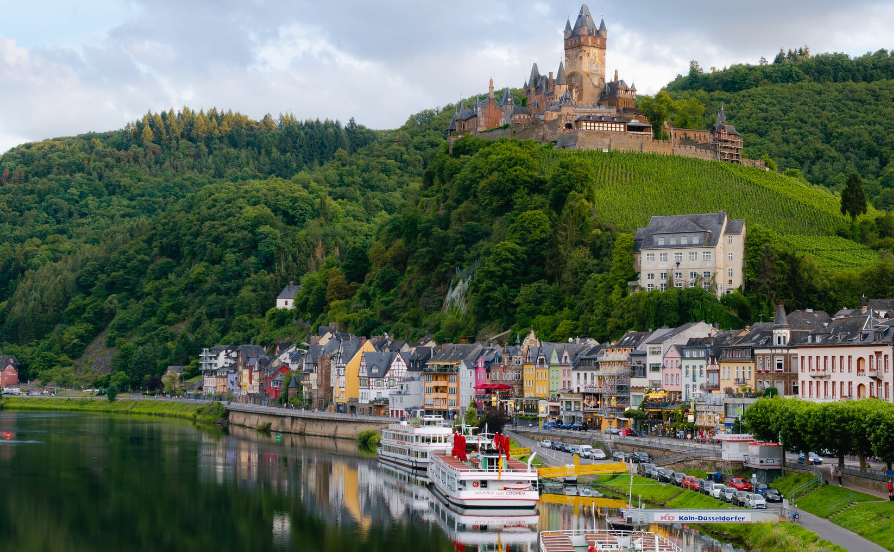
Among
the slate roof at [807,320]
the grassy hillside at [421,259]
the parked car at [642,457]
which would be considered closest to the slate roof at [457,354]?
the grassy hillside at [421,259]

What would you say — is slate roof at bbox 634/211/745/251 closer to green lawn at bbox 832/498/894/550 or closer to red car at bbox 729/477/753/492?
red car at bbox 729/477/753/492

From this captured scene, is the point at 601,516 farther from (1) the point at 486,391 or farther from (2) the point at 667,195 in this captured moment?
(2) the point at 667,195

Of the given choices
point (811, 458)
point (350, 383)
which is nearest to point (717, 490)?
point (811, 458)

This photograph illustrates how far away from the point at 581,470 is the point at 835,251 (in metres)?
51.3

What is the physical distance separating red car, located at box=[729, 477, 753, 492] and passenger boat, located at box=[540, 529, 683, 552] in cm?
720

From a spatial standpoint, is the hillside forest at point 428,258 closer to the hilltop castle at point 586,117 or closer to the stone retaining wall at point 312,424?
the hilltop castle at point 586,117

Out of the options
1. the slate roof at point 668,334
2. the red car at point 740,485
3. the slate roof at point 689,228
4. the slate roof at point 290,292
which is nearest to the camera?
the red car at point 740,485

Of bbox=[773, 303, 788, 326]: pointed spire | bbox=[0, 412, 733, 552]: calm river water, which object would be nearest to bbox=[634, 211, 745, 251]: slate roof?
bbox=[773, 303, 788, 326]: pointed spire

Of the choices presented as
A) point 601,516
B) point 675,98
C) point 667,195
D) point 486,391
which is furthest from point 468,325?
point 675,98

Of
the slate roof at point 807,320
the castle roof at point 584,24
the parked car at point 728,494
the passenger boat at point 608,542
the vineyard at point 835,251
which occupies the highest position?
the castle roof at point 584,24

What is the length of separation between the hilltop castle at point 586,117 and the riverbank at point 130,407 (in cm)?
4427

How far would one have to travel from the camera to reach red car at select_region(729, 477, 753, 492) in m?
50.0

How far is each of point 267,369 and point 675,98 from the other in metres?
74.3

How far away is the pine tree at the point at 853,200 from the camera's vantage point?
366 ft
